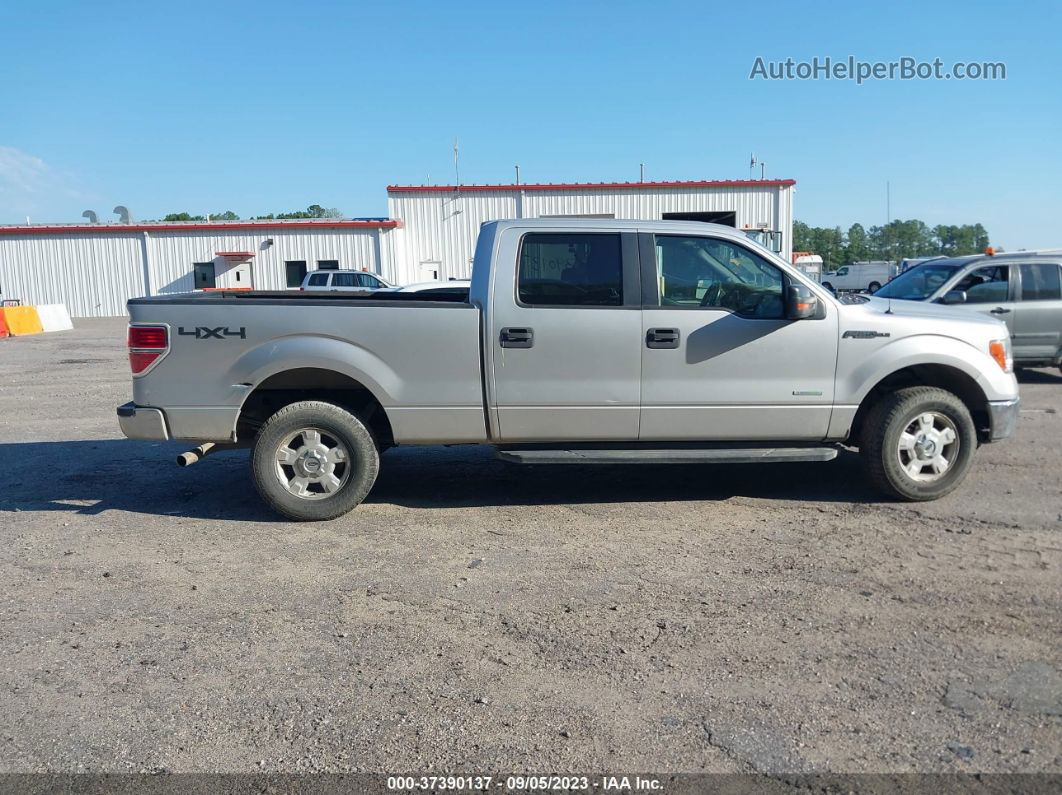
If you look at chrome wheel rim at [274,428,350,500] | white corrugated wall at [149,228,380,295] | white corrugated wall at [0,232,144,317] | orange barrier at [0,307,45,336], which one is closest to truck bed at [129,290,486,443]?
chrome wheel rim at [274,428,350,500]

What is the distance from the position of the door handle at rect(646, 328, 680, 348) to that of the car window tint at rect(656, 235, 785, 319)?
21 centimetres

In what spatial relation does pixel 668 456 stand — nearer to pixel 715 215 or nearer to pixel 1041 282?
pixel 1041 282

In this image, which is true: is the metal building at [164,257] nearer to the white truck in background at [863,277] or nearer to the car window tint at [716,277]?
the white truck in background at [863,277]

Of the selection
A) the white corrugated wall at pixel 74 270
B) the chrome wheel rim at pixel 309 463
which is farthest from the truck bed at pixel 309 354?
the white corrugated wall at pixel 74 270

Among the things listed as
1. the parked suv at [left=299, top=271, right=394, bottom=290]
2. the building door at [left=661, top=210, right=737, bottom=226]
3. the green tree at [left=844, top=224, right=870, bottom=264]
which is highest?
the green tree at [left=844, top=224, right=870, bottom=264]

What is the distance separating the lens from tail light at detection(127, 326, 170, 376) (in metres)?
5.91

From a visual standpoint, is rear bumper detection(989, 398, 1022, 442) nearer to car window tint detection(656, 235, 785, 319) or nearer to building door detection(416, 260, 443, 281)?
car window tint detection(656, 235, 785, 319)

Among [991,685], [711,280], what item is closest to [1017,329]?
[711,280]

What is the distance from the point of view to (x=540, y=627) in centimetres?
429

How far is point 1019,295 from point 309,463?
406 inches

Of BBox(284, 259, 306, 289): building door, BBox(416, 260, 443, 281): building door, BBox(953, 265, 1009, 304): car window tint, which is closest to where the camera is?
BBox(953, 265, 1009, 304): car window tint

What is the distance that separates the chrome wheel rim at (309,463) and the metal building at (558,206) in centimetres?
3130

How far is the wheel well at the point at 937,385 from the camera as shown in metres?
6.34

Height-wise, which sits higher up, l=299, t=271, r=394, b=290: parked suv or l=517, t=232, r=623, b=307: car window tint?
l=299, t=271, r=394, b=290: parked suv
